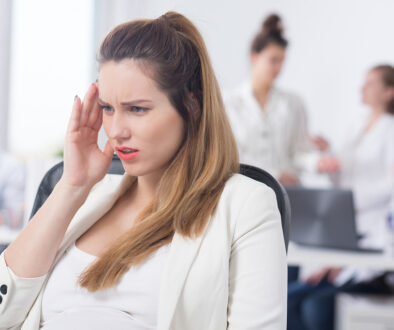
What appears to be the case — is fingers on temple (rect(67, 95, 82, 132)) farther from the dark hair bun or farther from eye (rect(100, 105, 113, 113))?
the dark hair bun

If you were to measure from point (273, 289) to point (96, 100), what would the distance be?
0.55 metres

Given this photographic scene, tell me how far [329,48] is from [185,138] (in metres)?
3.34

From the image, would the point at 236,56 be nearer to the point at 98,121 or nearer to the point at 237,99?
the point at 237,99

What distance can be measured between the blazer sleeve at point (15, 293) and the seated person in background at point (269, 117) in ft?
7.14

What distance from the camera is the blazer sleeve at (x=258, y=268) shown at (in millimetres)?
979

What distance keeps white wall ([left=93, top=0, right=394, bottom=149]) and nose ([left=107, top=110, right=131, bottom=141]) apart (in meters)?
3.13

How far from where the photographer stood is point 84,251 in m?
1.17

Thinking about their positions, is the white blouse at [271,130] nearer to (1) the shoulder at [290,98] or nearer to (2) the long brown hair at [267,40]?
(1) the shoulder at [290,98]

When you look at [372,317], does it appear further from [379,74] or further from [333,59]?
[333,59]

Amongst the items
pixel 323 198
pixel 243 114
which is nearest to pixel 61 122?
pixel 243 114

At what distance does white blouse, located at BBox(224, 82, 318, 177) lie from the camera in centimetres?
330

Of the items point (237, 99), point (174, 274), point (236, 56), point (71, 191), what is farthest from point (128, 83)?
point (236, 56)

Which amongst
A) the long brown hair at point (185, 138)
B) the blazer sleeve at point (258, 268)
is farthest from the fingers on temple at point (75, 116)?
the blazer sleeve at point (258, 268)

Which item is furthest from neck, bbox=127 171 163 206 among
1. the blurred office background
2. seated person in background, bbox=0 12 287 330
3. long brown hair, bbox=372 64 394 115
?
the blurred office background
